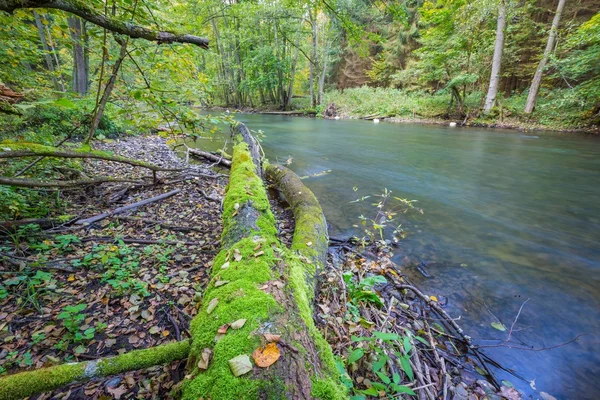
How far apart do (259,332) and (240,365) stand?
18cm

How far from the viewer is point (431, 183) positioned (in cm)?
651

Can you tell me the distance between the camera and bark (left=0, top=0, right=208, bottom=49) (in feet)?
6.10

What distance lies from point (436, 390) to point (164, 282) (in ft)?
8.07

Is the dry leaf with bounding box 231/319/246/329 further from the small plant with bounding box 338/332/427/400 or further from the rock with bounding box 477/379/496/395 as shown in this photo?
the rock with bounding box 477/379/496/395

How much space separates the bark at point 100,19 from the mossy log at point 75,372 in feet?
7.80

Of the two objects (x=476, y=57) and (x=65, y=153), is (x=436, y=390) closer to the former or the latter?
(x=65, y=153)

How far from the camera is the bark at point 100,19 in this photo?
1.86m

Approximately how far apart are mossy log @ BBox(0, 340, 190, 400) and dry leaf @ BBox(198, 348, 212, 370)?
0.17 m

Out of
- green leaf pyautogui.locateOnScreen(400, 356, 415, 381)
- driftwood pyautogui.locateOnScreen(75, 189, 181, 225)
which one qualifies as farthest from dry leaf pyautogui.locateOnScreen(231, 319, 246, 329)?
driftwood pyautogui.locateOnScreen(75, 189, 181, 225)

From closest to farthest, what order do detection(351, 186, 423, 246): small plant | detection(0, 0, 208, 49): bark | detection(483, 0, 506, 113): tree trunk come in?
detection(0, 0, 208, 49): bark < detection(351, 186, 423, 246): small plant < detection(483, 0, 506, 113): tree trunk

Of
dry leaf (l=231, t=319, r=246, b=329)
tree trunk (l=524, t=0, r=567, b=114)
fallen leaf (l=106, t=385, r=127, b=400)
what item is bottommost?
fallen leaf (l=106, t=385, r=127, b=400)

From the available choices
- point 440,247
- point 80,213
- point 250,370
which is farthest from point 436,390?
point 80,213

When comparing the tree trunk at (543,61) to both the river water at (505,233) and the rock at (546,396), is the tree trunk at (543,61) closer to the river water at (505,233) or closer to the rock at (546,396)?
the river water at (505,233)

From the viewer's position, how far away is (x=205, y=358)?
1241 mm
